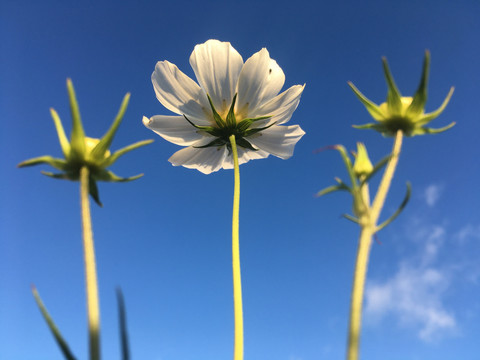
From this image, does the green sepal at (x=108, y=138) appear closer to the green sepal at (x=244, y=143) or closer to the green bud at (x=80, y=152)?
the green bud at (x=80, y=152)

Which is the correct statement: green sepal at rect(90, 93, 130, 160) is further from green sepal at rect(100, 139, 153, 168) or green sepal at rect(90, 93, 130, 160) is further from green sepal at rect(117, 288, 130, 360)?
green sepal at rect(117, 288, 130, 360)

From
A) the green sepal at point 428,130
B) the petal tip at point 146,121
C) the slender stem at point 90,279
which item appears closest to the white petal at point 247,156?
the petal tip at point 146,121

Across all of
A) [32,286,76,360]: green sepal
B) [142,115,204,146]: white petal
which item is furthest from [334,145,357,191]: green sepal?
[142,115,204,146]: white petal

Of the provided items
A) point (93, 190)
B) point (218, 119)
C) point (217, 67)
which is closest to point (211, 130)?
point (218, 119)

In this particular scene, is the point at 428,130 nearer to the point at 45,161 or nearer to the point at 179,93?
the point at 45,161

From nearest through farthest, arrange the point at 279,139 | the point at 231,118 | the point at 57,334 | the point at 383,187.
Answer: the point at 57,334 < the point at 383,187 < the point at 231,118 < the point at 279,139

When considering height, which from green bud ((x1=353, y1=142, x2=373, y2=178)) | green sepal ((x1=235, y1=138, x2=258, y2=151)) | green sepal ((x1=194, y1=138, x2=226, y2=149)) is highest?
green sepal ((x1=194, y1=138, x2=226, y2=149))
